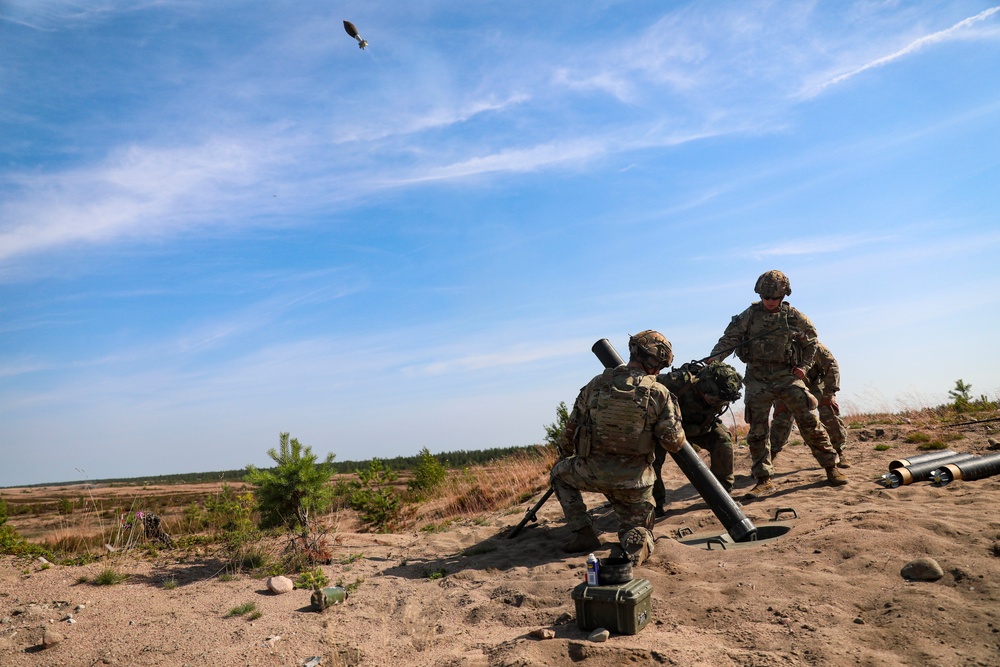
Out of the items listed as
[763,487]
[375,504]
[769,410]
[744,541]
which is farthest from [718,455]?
[375,504]

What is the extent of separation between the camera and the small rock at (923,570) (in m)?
4.25

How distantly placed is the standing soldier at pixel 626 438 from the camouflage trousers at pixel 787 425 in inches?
100.0

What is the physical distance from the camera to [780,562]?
492cm

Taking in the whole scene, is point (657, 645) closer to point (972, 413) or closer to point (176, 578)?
point (176, 578)

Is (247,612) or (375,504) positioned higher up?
(375,504)

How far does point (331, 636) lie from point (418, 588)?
1316mm

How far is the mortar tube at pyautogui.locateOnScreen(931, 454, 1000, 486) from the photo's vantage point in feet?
22.1

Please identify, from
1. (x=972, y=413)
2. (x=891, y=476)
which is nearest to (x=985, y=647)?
(x=891, y=476)

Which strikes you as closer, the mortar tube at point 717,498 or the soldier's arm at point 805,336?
the mortar tube at point 717,498

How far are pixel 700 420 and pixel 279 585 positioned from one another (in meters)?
4.70

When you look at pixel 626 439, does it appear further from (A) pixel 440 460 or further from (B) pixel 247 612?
(A) pixel 440 460

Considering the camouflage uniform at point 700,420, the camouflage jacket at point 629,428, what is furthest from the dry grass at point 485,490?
the camouflage jacket at point 629,428

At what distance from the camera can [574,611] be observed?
4.62 meters

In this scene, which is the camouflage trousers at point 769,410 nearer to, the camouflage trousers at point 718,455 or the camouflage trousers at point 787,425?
the camouflage trousers at point 787,425
